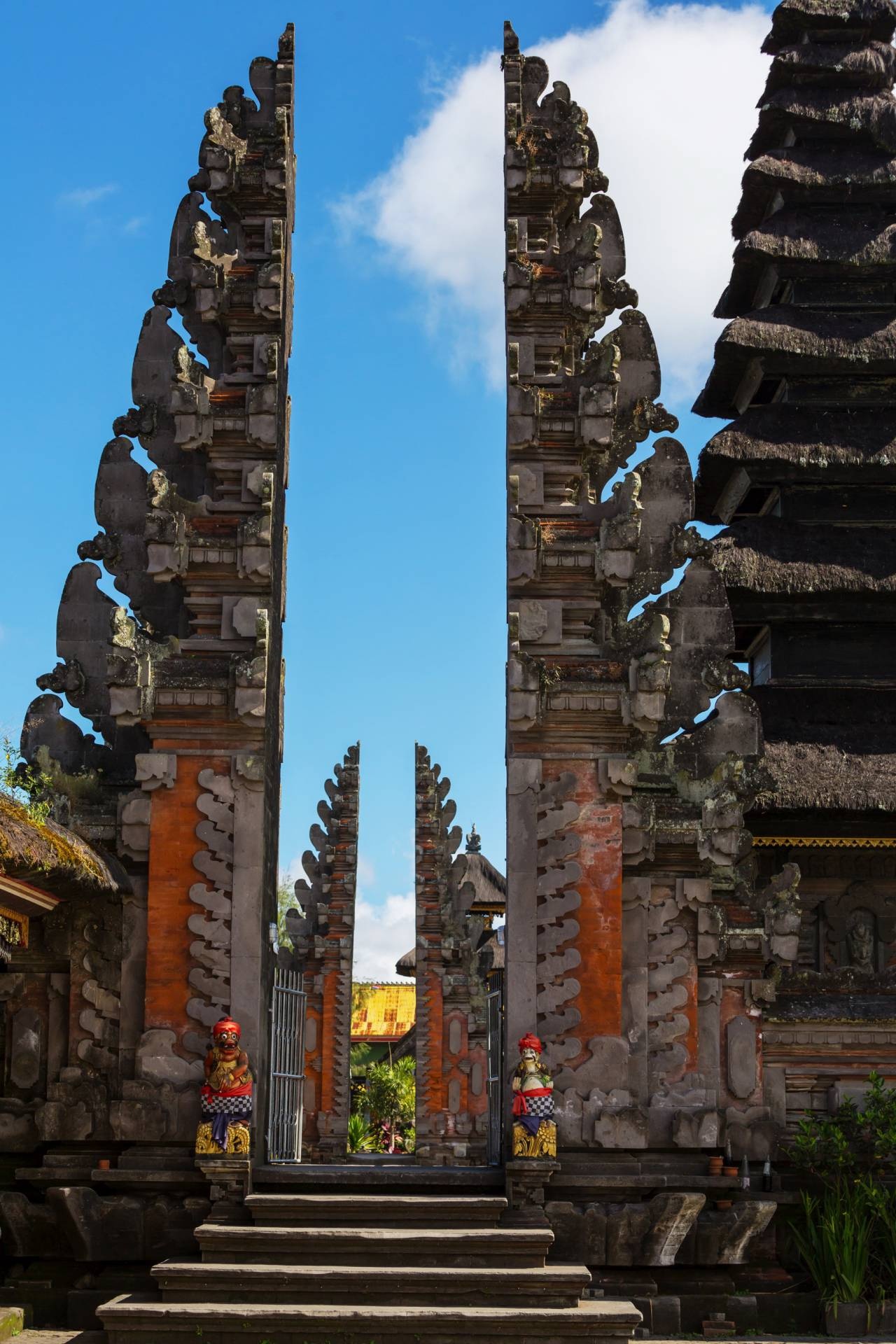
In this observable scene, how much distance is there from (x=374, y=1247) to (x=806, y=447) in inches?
420

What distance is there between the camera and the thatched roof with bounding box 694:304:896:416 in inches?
770

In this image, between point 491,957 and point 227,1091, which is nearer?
point 227,1091

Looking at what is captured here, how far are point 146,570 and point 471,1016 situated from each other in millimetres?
11314

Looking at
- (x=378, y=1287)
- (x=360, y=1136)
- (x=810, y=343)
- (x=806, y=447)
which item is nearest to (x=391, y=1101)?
(x=360, y=1136)

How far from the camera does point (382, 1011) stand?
41.1m

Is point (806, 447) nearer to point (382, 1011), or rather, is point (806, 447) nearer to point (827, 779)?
point (827, 779)

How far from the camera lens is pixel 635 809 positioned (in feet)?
44.8

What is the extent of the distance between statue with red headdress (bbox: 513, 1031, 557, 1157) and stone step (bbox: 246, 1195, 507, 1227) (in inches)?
16.9

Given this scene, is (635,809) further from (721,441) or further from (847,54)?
(847,54)

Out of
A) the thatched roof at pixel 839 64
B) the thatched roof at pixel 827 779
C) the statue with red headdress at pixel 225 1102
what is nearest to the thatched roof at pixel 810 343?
the thatched roof at pixel 839 64

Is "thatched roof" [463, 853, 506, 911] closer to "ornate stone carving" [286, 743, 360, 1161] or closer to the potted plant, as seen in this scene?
"ornate stone carving" [286, 743, 360, 1161]

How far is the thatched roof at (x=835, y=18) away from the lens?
20766 millimetres

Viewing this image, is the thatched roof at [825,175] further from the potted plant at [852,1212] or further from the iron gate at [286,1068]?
the potted plant at [852,1212]

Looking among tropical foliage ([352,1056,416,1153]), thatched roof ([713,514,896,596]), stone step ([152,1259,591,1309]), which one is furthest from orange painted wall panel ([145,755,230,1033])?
tropical foliage ([352,1056,416,1153])
